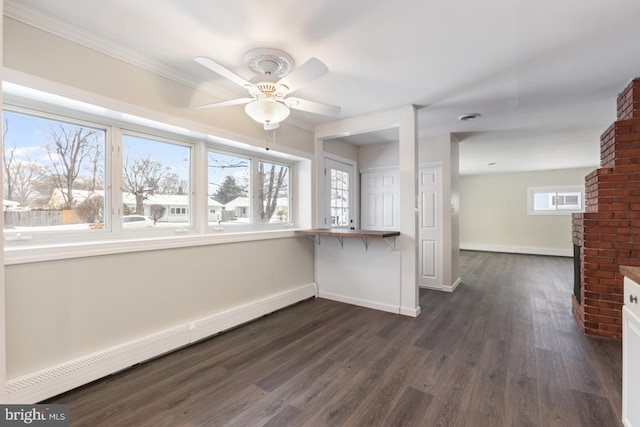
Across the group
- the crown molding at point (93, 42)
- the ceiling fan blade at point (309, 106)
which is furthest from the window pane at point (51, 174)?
the ceiling fan blade at point (309, 106)

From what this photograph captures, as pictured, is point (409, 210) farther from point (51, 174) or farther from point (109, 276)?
point (51, 174)

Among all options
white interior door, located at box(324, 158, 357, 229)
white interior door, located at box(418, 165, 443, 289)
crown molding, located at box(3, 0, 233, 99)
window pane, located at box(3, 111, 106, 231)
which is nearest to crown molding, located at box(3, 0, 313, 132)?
crown molding, located at box(3, 0, 233, 99)

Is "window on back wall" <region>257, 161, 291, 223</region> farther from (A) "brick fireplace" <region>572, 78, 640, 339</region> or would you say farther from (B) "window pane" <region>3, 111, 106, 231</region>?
(A) "brick fireplace" <region>572, 78, 640, 339</region>

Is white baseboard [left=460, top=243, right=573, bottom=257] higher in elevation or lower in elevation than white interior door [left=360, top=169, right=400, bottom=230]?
lower

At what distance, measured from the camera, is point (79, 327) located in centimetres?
199

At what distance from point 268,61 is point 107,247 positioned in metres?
1.86

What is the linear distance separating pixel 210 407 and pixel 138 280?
115 cm

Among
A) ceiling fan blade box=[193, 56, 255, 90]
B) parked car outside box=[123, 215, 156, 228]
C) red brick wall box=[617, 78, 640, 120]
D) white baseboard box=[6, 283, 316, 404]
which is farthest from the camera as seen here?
red brick wall box=[617, 78, 640, 120]

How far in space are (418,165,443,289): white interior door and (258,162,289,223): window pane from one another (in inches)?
89.0

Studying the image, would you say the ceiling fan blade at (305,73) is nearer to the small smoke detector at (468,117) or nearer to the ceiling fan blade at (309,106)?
the ceiling fan blade at (309,106)

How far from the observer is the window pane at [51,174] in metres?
1.88

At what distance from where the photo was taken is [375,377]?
2115 millimetres

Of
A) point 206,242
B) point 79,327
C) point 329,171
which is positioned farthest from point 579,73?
point 79,327

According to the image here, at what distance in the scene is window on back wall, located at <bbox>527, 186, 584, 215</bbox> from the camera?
24.5ft
